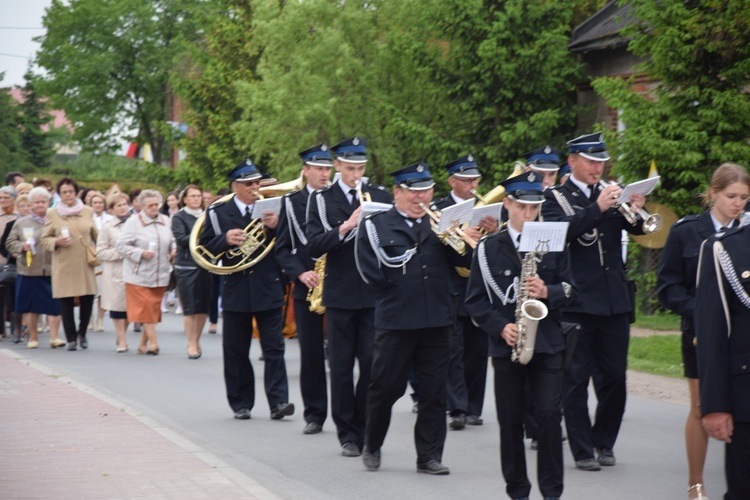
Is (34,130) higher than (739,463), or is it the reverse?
(34,130)

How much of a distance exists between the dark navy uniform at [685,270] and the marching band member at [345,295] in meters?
2.61

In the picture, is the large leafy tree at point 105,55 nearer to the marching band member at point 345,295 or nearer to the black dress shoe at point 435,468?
the marching band member at point 345,295

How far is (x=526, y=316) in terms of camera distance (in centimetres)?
696

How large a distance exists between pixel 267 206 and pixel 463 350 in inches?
81.7

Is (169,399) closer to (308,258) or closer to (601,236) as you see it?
(308,258)

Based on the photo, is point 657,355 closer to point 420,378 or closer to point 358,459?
point 358,459

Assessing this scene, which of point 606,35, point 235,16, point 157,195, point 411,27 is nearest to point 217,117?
point 235,16

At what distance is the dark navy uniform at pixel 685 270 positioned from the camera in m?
7.26

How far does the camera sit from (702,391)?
546 centimetres

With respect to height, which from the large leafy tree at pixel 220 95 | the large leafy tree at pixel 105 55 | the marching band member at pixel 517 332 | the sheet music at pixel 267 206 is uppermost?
the large leafy tree at pixel 105 55

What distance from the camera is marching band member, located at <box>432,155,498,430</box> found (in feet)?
32.9

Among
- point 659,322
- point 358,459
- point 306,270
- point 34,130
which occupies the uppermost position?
point 34,130

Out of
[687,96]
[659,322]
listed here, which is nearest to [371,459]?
[659,322]

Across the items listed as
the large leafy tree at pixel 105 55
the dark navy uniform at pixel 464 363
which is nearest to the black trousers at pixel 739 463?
the dark navy uniform at pixel 464 363
